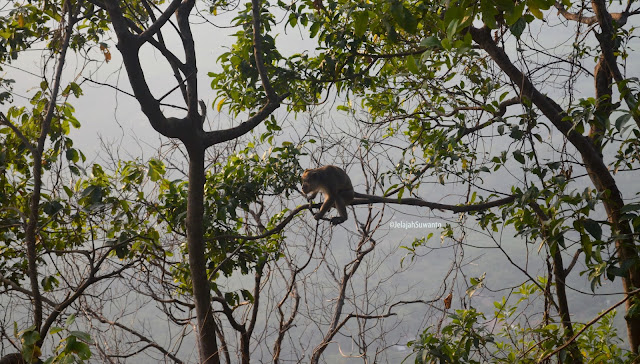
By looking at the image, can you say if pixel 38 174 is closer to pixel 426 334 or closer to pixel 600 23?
pixel 426 334

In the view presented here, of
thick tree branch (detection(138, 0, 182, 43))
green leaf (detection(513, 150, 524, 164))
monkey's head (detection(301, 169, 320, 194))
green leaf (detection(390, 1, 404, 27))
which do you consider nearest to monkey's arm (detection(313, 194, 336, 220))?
monkey's head (detection(301, 169, 320, 194))

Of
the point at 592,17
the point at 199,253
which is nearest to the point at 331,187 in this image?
the point at 199,253

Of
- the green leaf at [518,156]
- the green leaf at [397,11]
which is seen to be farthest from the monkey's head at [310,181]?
the green leaf at [397,11]

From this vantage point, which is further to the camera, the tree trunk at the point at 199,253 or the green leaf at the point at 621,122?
the tree trunk at the point at 199,253

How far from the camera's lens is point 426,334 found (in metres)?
3.47

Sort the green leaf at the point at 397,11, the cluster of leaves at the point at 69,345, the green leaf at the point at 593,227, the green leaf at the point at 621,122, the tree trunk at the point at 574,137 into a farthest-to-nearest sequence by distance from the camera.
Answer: the tree trunk at the point at 574,137, the green leaf at the point at 397,11, the green leaf at the point at 593,227, the green leaf at the point at 621,122, the cluster of leaves at the point at 69,345

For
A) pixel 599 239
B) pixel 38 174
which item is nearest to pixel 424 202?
pixel 599 239

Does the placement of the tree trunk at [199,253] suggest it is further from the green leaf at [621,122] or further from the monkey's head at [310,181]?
the green leaf at [621,122]

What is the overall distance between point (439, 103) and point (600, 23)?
1.45m

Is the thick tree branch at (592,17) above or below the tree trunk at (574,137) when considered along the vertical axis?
above

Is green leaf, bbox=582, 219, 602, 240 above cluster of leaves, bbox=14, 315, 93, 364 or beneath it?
above

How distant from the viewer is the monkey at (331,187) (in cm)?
584

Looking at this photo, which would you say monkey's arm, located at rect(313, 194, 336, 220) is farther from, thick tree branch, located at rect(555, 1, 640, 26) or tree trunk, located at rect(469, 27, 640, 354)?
thick tree branch, located at rect(555, 1, 640, 26)

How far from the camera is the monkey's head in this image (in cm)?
606
